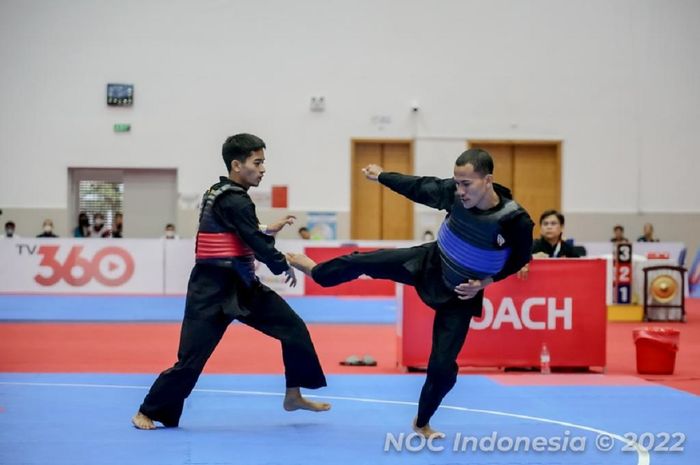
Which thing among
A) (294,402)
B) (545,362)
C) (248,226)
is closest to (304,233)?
(545,362)

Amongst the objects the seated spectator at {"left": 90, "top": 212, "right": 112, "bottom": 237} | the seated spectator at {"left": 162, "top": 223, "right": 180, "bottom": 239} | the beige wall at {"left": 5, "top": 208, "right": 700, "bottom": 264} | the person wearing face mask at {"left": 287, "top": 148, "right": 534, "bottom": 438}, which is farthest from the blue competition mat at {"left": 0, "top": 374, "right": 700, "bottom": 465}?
the seated spectator at {"left": 90, "top": 212, "right": 112, "bottom": 237}

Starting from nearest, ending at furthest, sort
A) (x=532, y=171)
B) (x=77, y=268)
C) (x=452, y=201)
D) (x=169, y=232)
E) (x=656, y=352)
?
(x=452, y=201)
(x=656, y=352)
(x=77, y=268)
(x=169, y=232)
(x=532, y=171)

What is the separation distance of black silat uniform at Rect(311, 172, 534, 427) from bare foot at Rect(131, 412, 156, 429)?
4.91 ft

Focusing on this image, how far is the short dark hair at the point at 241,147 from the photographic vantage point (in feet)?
21.4

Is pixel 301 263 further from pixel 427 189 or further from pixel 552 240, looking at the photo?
pixel 552 240

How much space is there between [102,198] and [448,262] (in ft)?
75.6

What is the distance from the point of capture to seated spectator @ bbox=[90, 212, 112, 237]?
1055 inches

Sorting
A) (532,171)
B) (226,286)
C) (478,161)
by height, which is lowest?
(226,286)

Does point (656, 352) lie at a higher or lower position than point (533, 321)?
lower

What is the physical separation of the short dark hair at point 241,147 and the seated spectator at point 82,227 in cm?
2039

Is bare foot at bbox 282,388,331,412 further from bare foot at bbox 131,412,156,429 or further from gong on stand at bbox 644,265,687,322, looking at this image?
gong on stand at bbox 644,265,687,322

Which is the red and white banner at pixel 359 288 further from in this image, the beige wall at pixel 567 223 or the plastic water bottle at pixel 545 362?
the plastic water bottle at pixel 545 362

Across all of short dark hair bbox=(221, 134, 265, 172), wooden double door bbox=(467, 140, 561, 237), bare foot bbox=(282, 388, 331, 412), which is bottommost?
bare foot bbox=(282, 388, 331, 412)

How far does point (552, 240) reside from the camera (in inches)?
420
